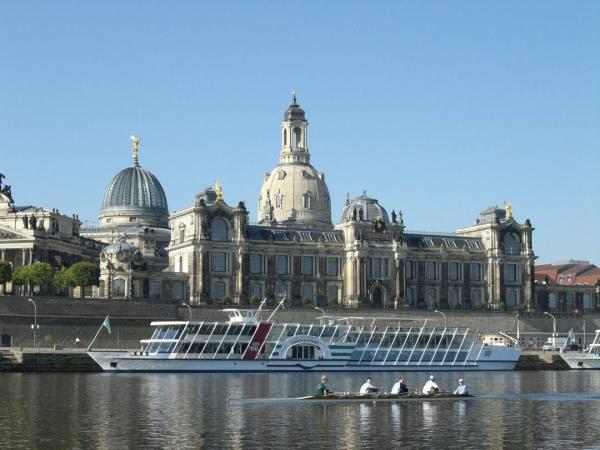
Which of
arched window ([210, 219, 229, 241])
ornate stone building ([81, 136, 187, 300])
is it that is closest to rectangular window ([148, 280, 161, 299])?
ornate stone building ([81, 136, 187, 300])

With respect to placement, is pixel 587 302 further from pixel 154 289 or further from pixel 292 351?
pixel 292 351

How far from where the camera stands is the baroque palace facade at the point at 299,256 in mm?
143500

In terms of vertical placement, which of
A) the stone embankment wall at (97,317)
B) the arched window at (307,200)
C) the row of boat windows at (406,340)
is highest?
the arched window at (307,200)

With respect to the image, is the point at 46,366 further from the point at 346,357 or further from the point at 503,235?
the point at 503,235

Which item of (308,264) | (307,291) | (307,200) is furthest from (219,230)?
(307,200)

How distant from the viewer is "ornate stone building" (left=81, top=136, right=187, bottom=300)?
143000mm

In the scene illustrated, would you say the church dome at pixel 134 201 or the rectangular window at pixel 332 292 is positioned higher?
the church dome at pixel 134 201

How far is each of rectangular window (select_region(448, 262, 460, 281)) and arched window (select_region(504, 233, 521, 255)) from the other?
23.5 ft

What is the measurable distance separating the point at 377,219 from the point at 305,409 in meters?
87.3

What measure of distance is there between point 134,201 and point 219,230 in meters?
41.1

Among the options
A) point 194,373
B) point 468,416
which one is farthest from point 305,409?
point 194,373

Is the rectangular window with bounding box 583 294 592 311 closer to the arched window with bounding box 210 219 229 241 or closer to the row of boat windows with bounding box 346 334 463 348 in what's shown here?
the arched window with bounding box 210 219 229 241

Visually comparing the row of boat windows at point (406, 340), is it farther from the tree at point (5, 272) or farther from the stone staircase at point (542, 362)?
the tree at point (5, 272)

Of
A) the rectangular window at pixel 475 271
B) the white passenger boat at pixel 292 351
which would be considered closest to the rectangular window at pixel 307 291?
the rectangular window at pixel 475 271
